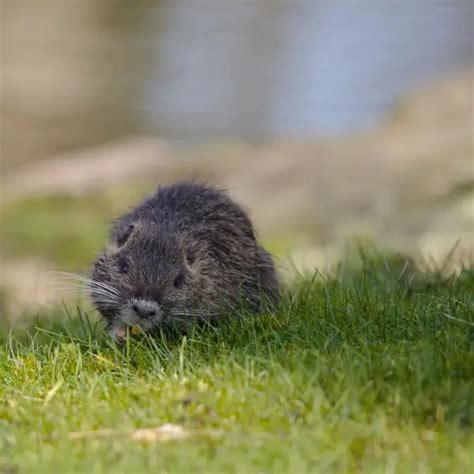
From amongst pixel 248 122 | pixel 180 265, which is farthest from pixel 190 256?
pixel 248 122

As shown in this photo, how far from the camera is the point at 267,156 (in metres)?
13.7

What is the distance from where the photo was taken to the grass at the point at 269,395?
3.77 meters

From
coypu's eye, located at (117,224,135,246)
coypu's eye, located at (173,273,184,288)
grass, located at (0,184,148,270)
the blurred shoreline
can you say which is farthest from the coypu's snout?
grass, located at (0,184,148,270)

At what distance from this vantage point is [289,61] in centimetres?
2508

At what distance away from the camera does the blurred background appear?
11289mm

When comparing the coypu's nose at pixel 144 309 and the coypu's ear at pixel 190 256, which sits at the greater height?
the coypu's ear at pixel 190 256

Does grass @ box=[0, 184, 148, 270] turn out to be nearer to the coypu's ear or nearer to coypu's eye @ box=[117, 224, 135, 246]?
coypu's eye @ box=[117, 224, 135, 246]

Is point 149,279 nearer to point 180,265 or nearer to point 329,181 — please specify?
point 180,265

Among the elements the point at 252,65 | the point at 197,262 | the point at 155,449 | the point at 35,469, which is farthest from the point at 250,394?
the point at 252,65

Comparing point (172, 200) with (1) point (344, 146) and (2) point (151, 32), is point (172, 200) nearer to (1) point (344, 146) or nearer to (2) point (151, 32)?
(1) point (344, 146)

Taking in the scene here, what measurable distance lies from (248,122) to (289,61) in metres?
4.64

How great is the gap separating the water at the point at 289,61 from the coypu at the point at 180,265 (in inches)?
464

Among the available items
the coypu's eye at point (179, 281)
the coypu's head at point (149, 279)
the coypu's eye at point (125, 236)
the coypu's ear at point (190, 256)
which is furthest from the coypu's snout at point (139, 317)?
the coypu's eye at point (125, 236)

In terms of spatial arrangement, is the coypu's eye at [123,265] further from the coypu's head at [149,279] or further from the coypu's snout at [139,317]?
the coypu's snout at [139,317]
